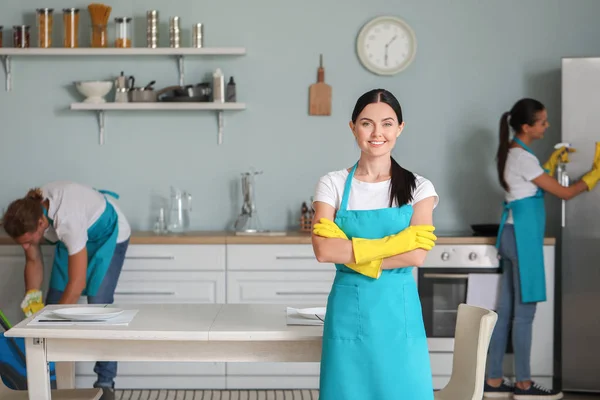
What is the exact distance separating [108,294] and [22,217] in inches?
29.7

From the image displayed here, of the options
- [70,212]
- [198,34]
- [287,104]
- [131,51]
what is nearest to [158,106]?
[131,51]

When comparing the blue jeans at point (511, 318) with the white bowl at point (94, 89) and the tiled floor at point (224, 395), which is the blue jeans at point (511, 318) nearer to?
the tiled floor at point (224, 395)

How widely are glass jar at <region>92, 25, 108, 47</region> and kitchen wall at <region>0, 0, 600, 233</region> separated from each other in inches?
6.2

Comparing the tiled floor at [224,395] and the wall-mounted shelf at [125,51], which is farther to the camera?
the wall-mounted shelf at [125,51]

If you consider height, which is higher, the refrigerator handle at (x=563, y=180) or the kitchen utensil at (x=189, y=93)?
the kitchen utensil at (x=189, y=93)

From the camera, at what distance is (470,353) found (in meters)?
2.55

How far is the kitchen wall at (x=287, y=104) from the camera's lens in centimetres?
477

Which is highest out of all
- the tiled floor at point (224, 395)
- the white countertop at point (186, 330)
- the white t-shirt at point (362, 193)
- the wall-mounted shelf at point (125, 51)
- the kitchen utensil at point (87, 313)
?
the wall-mounted shelf at point (125, 51)

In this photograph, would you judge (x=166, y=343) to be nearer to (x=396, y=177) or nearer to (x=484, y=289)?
(x=396, y=177)

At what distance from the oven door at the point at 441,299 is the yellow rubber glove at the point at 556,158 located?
637mm

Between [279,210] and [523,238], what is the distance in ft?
4.77

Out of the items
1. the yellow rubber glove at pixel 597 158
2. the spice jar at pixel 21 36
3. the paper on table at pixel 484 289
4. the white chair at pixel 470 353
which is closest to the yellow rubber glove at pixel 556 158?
the yellow rubber glove at pixel 597 158

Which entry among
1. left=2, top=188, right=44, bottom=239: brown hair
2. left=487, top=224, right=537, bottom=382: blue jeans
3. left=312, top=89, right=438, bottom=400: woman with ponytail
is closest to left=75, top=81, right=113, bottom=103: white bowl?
left=2, top=188, right=44, bottom=239: brown hair

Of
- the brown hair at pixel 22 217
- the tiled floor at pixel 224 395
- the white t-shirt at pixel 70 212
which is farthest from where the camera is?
the tiled floor at pixel 224 395
